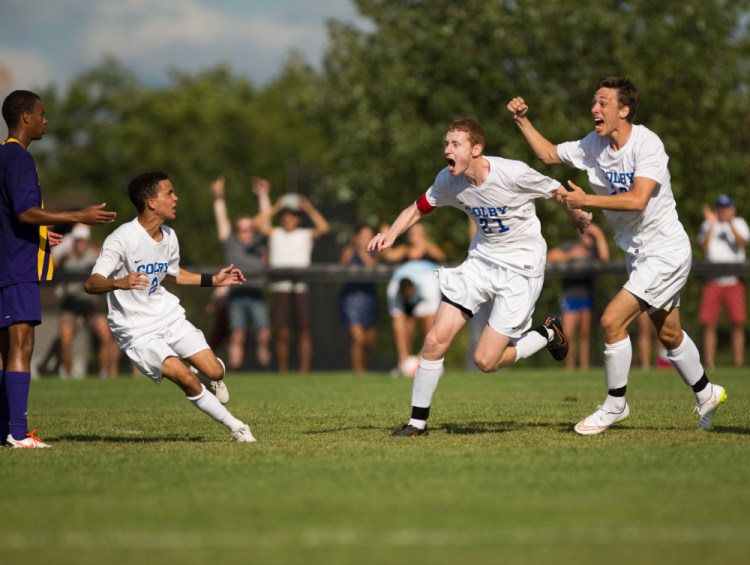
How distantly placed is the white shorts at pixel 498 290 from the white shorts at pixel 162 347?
1920 millimetres

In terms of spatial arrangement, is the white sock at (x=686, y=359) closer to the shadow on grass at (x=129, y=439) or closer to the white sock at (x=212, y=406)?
the white sock at (x=212, y=406)

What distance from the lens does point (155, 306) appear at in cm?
881

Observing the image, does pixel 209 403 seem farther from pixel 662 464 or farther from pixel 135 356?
pixel 662 464

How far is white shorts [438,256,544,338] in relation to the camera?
30.0 feet

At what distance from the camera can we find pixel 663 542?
16.5 ft

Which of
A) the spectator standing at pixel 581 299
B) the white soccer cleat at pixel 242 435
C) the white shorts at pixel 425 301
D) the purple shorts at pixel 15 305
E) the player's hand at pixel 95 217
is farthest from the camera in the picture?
the spectator standing at pixel 581 299

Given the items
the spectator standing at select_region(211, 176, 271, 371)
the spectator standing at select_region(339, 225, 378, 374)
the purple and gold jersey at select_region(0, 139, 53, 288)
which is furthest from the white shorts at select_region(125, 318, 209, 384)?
A: the spectator standing at select_region(339, 225, 378, 374)

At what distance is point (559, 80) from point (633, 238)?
61.7ft

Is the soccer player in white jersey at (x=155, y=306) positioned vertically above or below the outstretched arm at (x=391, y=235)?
below

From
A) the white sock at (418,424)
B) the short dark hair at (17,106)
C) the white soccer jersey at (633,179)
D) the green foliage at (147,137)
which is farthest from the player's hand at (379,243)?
the green foliage at (147,137)

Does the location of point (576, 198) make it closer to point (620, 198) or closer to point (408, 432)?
point (620, 198)

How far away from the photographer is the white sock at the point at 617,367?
352 inches

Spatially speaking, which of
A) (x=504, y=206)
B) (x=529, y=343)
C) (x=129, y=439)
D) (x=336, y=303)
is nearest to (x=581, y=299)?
(x=336, y=303)

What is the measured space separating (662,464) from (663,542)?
2179 millimetres
